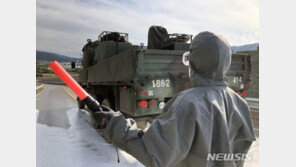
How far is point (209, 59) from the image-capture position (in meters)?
0.86

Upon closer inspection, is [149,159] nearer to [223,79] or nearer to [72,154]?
[223,79]

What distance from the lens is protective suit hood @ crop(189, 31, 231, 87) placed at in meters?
0.86

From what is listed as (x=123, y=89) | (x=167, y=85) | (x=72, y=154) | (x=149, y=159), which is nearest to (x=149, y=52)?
(x=167, y=85)

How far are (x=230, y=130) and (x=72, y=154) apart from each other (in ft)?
8.74

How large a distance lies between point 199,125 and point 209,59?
1.04 feet

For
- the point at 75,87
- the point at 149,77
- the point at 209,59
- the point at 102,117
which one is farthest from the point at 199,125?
the point at 149,77

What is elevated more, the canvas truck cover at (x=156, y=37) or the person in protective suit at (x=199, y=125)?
the canvas truck cover at (x=156, y=37)

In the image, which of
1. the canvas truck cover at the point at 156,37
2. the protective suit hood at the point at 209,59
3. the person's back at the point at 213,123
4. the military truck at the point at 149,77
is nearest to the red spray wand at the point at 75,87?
the person's back at the point at 213,123

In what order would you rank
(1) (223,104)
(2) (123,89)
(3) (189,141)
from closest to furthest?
Answer: 1. (3) (189,141)
2. (1) (223,104)
3. (2) (123,89)

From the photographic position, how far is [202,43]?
86 centimetres

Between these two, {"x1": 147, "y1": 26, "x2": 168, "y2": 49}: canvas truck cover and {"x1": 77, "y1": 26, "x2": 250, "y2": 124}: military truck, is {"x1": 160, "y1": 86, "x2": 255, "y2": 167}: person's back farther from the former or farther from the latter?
{"x1": 147, "y1": 26, "x2": 168, "y2": 49}: canvas truck cover

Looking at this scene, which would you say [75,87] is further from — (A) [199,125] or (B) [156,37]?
(B) [156,37]

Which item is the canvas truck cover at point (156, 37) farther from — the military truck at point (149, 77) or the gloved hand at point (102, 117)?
the gloved hand at point (102, 117)

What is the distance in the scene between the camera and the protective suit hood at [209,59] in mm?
856
